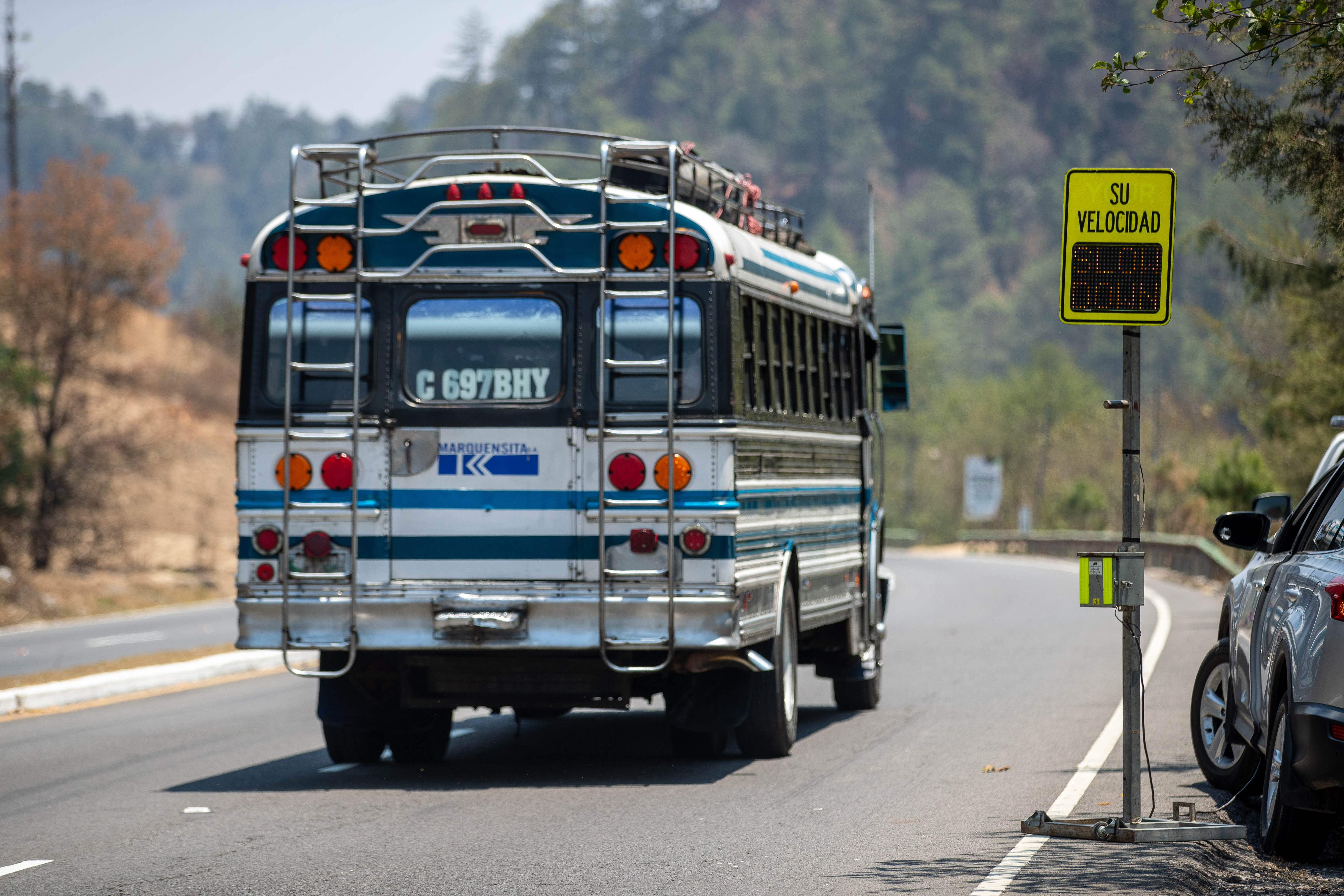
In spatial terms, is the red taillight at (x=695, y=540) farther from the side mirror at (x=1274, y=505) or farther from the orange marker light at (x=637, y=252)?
the side mirror at (x=1274, y=505)

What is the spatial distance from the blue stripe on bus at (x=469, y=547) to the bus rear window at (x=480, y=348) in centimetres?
81

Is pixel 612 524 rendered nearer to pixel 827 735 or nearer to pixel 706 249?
pixel 706 249

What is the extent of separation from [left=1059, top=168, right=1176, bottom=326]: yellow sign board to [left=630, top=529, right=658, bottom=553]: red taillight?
287 cm

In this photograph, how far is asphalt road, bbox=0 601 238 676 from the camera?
2161 centimetres

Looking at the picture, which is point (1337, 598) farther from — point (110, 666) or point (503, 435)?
point (110, 666)

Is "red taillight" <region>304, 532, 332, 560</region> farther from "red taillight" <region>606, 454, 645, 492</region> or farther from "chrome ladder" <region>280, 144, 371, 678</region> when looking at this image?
"red taillight" <region>606, 454, 645, 492</region>

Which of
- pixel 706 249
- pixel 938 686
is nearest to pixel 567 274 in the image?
pixel 706 249

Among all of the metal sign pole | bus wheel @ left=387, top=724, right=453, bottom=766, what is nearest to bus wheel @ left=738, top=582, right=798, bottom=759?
bus wheel @ left=387, top=724, right=453, bottom=766

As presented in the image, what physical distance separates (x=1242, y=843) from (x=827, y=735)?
4.79m

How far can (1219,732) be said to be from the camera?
9.77m

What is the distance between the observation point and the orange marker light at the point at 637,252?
10211mm

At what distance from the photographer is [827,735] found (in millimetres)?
12727

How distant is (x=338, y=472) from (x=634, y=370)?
1.81 m

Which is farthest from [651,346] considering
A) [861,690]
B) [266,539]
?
[861,690]
